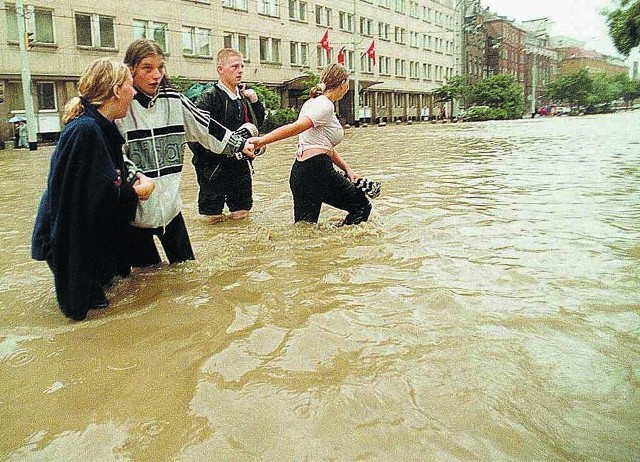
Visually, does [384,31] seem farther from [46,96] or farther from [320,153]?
[320,153]

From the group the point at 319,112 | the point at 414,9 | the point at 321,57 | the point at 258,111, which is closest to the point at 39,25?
the point at 321,57

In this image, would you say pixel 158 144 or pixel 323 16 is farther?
pixel 323 16

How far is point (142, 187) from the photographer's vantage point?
144 inches

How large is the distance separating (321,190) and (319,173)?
185 millimetres

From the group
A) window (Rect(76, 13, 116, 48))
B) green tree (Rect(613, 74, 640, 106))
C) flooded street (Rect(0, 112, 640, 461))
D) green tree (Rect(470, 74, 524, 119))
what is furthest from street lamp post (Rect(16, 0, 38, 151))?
green tree (Rect(613, 74, 640, 106))

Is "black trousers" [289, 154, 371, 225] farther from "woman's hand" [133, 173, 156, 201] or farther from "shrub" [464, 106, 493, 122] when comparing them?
"shrub" [464, 106, 493, 122]

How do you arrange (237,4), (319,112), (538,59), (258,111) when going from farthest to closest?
(538,59), (237,4), (258,111), (319,112)

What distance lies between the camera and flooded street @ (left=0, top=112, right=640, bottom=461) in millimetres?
2209

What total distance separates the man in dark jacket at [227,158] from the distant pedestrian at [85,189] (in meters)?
2.46

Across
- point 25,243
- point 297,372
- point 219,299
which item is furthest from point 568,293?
point 25,243

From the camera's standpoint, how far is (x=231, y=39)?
1608 inches

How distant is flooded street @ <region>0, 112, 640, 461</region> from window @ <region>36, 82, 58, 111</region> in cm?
2778

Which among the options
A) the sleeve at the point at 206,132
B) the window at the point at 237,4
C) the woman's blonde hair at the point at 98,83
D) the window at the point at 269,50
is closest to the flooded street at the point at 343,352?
the sleeve at the point at 206,132

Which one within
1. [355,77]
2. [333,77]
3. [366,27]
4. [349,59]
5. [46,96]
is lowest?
[333,77]
